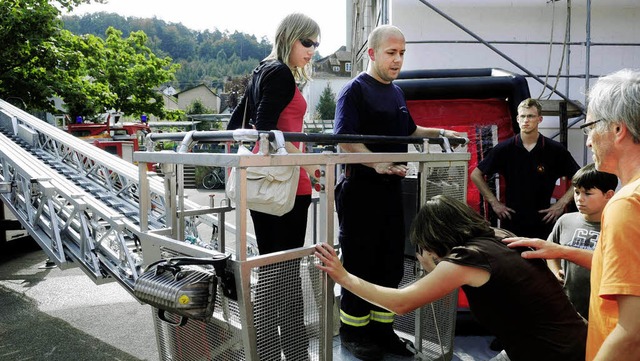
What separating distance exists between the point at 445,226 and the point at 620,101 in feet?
2.66

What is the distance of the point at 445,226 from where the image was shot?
2.09m

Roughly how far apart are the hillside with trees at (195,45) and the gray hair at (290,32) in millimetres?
108097

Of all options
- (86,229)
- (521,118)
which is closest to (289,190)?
(521,118)

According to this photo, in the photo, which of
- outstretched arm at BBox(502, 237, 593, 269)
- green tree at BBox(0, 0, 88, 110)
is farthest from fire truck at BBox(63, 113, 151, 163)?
outstretched arm at BBox(502, 237, 593, 269)

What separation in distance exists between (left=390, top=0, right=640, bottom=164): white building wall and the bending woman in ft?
16.2

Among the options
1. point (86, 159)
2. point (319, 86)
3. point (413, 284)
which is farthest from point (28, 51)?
point (319, 86)

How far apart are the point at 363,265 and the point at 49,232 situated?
449cm

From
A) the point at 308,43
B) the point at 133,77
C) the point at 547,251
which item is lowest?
the point at 547,251

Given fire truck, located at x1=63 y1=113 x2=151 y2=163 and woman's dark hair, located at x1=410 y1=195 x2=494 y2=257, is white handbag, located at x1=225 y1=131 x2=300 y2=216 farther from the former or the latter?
fire truck, located at x1=63 y1=113 x2=151 y2=163

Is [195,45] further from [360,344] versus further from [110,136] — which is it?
[360,344]

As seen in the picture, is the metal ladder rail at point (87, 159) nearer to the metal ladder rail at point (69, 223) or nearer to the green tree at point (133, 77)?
the metal ladder rail at point (69, 223)

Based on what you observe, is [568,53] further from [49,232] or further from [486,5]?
[49,232]

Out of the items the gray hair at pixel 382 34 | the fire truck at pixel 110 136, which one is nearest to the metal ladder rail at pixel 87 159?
the gray hair at pixel 382 34

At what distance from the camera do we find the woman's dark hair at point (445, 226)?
6.81 feet
